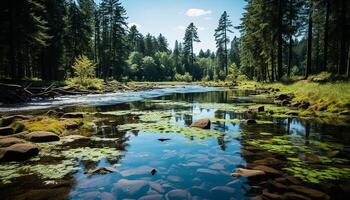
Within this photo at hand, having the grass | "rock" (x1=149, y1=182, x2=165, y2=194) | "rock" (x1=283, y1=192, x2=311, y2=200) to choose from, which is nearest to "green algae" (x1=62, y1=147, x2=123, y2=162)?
"rock" (x1=149, y1=182, x2=165, y2=194)

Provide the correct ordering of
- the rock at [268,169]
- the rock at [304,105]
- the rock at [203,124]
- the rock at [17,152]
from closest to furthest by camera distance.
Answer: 1. the rock at [268,169]
2. the rock at [17,152]
3. the rock at [203,124]
4. the rock at [304,105]

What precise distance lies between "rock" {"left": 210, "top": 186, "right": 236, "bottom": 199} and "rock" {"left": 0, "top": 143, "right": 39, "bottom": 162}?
542 cm

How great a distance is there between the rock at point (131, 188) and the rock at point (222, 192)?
1.42 m

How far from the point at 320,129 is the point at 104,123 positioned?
32.3 feet

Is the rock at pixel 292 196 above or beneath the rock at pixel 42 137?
beneath

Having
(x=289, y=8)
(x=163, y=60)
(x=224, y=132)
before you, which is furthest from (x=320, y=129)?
(x=163, y=60)

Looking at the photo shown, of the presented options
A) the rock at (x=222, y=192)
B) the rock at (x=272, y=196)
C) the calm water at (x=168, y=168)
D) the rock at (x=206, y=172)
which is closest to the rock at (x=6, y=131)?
the calm water at (x=168, y=168)

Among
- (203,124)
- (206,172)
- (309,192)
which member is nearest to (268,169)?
(309,192)

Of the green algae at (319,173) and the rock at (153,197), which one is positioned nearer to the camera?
the rock at (153,197)

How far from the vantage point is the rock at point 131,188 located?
545 centimetres

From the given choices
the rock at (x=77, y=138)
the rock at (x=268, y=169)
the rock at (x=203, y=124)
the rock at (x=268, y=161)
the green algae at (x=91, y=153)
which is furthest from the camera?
the rock at (x=203, y=124)

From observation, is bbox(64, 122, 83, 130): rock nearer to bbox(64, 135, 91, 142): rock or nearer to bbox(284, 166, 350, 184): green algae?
bbox(64, 135, 91, 142): rock

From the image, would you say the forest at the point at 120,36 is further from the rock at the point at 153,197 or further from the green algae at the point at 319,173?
the rock at the point at 153,197

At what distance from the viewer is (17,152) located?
7539 millimetres
